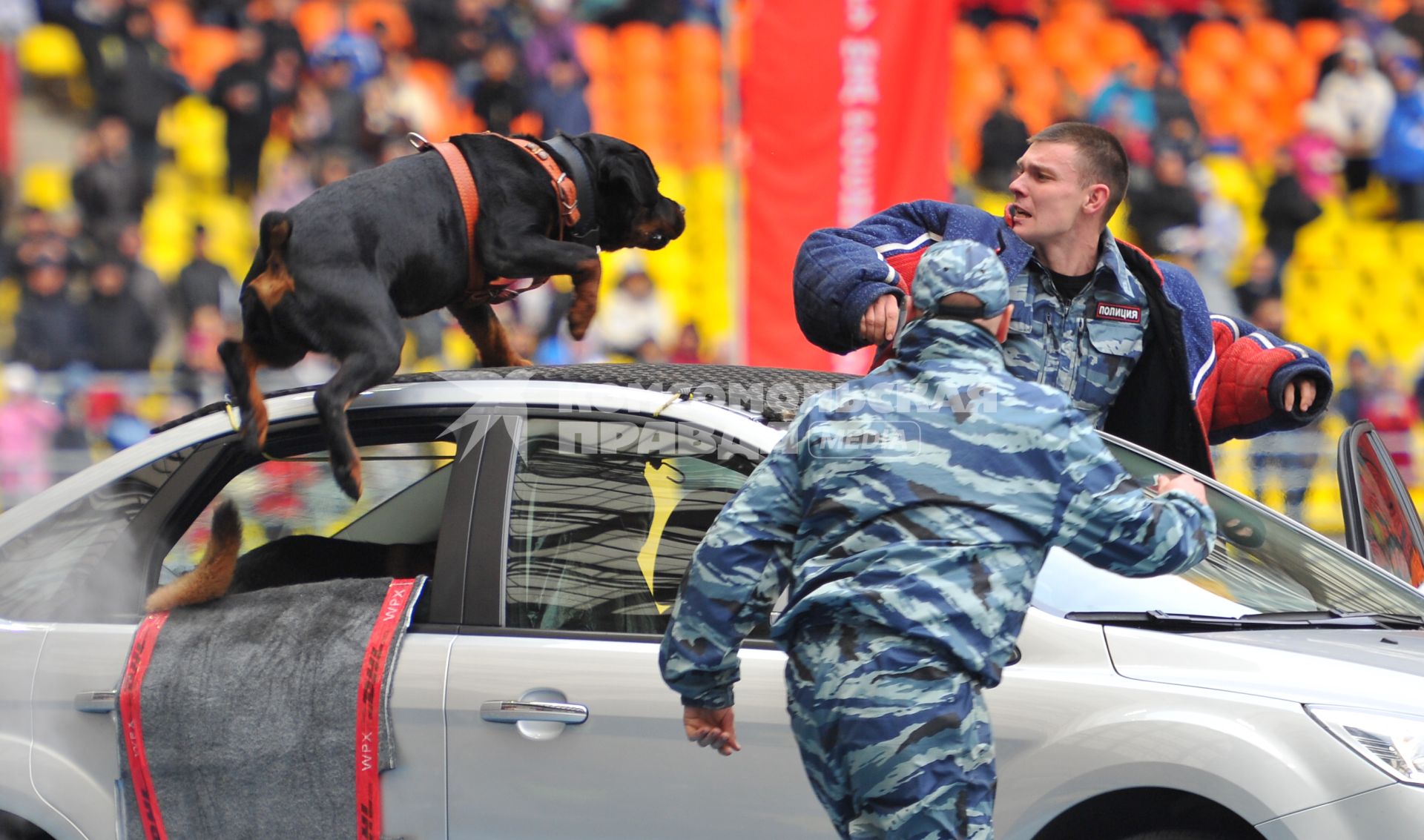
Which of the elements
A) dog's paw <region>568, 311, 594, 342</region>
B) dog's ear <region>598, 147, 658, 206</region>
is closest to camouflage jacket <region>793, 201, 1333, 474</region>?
dog's ear <region>598, 147, 658, 206</region>

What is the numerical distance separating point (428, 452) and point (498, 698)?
2.66 feet

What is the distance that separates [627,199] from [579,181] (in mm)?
137

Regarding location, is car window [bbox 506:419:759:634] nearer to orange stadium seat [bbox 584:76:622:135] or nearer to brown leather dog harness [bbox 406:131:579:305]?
brown leather dog harness [bbox 406:131:579:305]

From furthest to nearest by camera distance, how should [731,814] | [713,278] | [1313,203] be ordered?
[1313,203], [713,278], [731,814]

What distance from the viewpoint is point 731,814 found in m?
2.95

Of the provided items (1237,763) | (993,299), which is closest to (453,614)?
(993,299)

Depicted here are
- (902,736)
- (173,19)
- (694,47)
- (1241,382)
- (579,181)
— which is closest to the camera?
(902,736)

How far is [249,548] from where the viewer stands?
11.7ft

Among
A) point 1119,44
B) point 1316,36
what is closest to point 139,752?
point 1119,44

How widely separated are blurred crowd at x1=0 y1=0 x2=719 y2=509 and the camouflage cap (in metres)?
5.80

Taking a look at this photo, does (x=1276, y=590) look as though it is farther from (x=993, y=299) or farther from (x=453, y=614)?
(x=453, y=614)

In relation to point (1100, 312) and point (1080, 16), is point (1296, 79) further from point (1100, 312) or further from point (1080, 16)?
point (1100, 312)

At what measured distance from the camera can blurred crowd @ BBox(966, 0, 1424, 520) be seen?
10469 mm

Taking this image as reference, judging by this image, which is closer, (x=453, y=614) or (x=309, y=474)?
(x=453, y=614)
